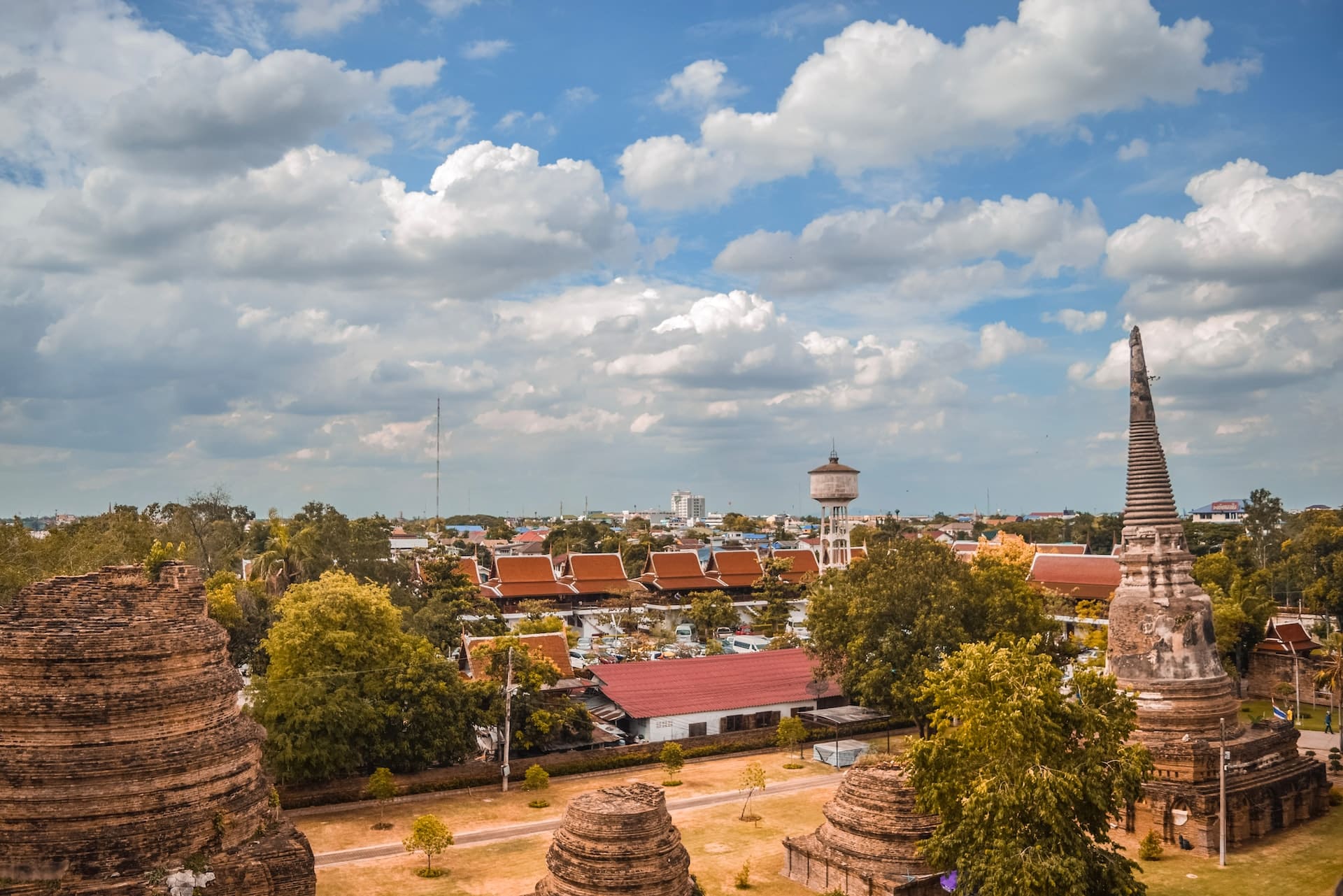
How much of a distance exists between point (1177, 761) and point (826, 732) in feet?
46.4

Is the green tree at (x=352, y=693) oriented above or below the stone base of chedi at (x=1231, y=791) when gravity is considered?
above

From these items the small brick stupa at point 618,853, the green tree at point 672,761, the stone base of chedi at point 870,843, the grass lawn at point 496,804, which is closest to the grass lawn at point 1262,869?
the stone base of chedi at point 870,843

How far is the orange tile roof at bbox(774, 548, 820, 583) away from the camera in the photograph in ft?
251

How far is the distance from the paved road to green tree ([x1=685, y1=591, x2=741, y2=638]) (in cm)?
2581

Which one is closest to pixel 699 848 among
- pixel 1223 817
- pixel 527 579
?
pixel 1223 817

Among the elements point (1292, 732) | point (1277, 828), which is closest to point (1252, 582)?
point (1292, 732)

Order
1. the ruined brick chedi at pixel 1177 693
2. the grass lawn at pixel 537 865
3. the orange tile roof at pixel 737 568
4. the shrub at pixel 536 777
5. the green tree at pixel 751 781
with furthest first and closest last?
the orange tile roof at pixel 737 568, the shrub at pixel 536 777, the green tree at pixel 751 781, the ruined brick chedi at pixel 1177 693, the grass lawn at pixel 537 865

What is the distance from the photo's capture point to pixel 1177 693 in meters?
27.4

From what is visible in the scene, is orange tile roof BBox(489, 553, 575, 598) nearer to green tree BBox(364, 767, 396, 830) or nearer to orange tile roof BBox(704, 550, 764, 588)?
orange tile roof BBox(704, 550, 764, 588)

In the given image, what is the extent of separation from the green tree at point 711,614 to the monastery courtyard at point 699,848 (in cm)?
2602

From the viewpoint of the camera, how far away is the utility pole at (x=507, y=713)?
30406 millimetres

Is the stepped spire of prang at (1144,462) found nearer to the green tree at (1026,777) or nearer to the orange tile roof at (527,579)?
the green tree at (1026,777)

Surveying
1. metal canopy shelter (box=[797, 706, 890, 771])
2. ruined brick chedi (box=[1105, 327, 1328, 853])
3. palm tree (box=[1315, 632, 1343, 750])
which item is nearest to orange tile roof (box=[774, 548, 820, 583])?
metal canopy shelter (box=[797, 706, 890, 771])

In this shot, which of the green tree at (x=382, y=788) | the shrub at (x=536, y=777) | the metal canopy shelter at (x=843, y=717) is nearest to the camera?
the green tree at (x=382, y=788)
